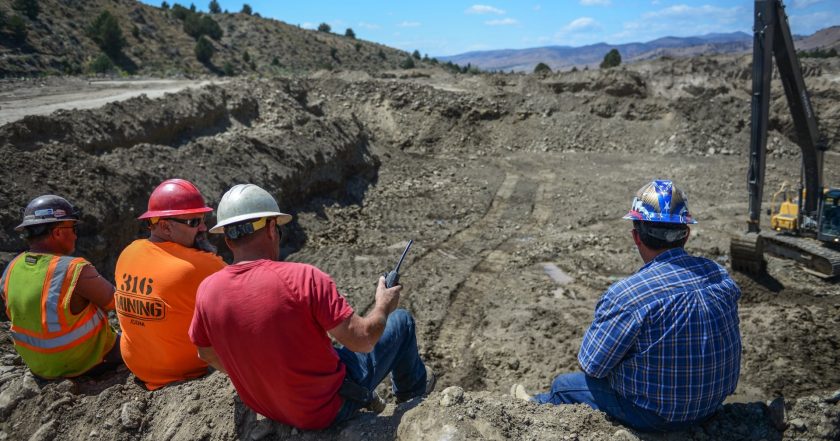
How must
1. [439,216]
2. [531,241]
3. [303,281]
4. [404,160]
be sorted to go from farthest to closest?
[404,160] → [439,216] → [531,241] → [303,281]

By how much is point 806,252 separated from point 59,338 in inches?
371

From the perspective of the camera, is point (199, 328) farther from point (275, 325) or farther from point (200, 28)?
point (200, 28)

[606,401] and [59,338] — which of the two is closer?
[606,401]

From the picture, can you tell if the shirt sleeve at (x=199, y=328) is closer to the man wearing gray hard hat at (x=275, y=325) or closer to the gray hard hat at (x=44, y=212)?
the man wearing gray hard hat at (x=275, y=325)

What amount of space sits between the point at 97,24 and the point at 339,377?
1396 inches

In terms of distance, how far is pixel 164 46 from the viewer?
3612 centimetres

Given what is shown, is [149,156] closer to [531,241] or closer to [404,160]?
[531,241]

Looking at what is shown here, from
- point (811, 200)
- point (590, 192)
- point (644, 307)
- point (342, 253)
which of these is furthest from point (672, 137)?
point (644, 307)

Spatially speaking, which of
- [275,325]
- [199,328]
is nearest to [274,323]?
[275,325]

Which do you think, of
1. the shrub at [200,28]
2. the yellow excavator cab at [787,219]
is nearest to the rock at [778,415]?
the yellow excavator cab at [787,219]

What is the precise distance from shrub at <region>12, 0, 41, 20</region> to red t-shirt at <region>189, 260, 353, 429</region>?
109ft

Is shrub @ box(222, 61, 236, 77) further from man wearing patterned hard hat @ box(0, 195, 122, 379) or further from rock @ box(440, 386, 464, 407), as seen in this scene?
rock @ box(440, 386, 464, 407)

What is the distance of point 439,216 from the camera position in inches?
449

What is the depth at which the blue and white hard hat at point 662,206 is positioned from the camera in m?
2.65
